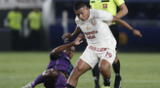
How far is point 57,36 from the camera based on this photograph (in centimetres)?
3666

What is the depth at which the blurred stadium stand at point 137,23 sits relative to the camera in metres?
36.5

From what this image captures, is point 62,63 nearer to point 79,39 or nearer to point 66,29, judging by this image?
point 79,39

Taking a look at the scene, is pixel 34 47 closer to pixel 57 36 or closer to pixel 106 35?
pixel 57 36

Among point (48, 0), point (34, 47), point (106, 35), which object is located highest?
point (106, 35)

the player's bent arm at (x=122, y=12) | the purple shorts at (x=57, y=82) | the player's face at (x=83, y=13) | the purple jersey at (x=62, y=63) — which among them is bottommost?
the purple shorts at (x=57, y=82)

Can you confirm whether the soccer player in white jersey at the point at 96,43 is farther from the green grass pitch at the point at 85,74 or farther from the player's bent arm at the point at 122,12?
the green grass pitch at the point at 85,74

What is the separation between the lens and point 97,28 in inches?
521

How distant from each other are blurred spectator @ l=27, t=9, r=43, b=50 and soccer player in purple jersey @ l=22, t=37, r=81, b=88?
918 inches

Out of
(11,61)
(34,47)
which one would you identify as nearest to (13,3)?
(34,47)

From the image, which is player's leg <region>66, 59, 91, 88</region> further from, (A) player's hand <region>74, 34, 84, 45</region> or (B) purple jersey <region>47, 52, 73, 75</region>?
(B) purple jersey <region>47, 52, 73, 75</region>

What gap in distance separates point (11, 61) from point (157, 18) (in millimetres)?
13215

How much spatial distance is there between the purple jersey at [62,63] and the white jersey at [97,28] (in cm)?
119

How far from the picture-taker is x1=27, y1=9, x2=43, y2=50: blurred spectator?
1489 inches

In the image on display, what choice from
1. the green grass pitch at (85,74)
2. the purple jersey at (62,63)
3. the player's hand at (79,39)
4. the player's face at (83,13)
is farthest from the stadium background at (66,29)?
the player's face at (83,13)
